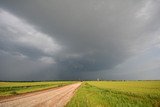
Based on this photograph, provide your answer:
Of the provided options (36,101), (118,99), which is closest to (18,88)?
(36,101)

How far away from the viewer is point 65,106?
18625 mm

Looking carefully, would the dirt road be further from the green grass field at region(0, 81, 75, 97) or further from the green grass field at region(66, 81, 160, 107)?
the green grass field at region(0, 81, 75, 97)

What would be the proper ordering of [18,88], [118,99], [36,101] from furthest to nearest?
[18,88] < [118,99] < [36,101]

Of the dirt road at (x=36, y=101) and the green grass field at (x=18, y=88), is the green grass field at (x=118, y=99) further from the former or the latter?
the green grass field at (x=18, y=88)

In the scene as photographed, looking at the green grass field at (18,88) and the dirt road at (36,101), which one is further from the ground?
the green grass field at (18,88)

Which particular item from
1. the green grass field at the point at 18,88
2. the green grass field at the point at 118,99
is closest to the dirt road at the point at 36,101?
the green grass field at the point at 118,99

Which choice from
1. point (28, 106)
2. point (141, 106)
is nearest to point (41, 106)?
point (28, 106)

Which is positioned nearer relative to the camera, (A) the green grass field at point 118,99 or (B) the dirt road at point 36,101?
(B) the dirt road at point 36,101

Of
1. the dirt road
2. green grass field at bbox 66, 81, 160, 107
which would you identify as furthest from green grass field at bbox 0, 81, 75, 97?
green grass field at bbox 66, 81, 160, 107

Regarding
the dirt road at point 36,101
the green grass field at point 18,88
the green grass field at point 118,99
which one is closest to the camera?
the dirt road at point 36,101

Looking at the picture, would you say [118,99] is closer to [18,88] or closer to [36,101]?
[36,101]

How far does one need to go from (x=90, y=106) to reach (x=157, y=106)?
23.5ft

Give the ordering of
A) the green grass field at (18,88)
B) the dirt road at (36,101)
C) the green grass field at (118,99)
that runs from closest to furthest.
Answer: the dirt road at (36,101) → the green grass field at (118,99) → the green grass field at (18,88)

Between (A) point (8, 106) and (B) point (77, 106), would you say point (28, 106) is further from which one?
(B) point (77, 106)
